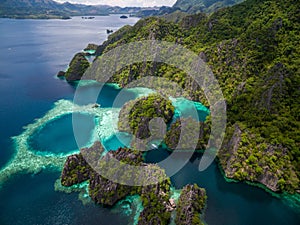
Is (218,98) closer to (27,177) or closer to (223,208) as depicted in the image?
(223,208)

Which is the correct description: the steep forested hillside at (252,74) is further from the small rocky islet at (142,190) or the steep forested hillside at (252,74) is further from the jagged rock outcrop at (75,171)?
the jagged rock outcrop at (75,171)

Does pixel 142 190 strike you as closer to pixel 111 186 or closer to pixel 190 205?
pixel 111 186

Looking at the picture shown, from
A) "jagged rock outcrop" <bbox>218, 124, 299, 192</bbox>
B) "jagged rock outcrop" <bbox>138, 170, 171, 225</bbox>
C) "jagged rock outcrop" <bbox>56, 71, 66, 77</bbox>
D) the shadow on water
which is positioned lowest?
"jagged rock outcrop" <bbox>56, 71, 66, 77</bbox>

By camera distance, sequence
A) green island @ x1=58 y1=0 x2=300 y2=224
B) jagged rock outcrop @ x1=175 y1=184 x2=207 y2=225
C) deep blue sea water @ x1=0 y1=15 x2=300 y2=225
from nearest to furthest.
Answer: jagged rock outcrop @ x1=175 y1=184 x2=207 y2=225, deep blue sea water @ x1=0 y1=15 x2=300 y2=225, green island @ x1=58 y1=0 x2=300 y2=224

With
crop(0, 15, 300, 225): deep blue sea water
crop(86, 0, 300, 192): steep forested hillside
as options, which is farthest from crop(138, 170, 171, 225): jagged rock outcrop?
crop(86, 0, 300, 192): steep forested hillside

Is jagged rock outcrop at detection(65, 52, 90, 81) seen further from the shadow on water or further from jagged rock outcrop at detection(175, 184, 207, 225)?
jagged rock outcrop at detection(175, 184, 207, 225)

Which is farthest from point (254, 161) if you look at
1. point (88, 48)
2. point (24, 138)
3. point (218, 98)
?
point (88, 48)

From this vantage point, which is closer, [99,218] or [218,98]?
[99,218]
